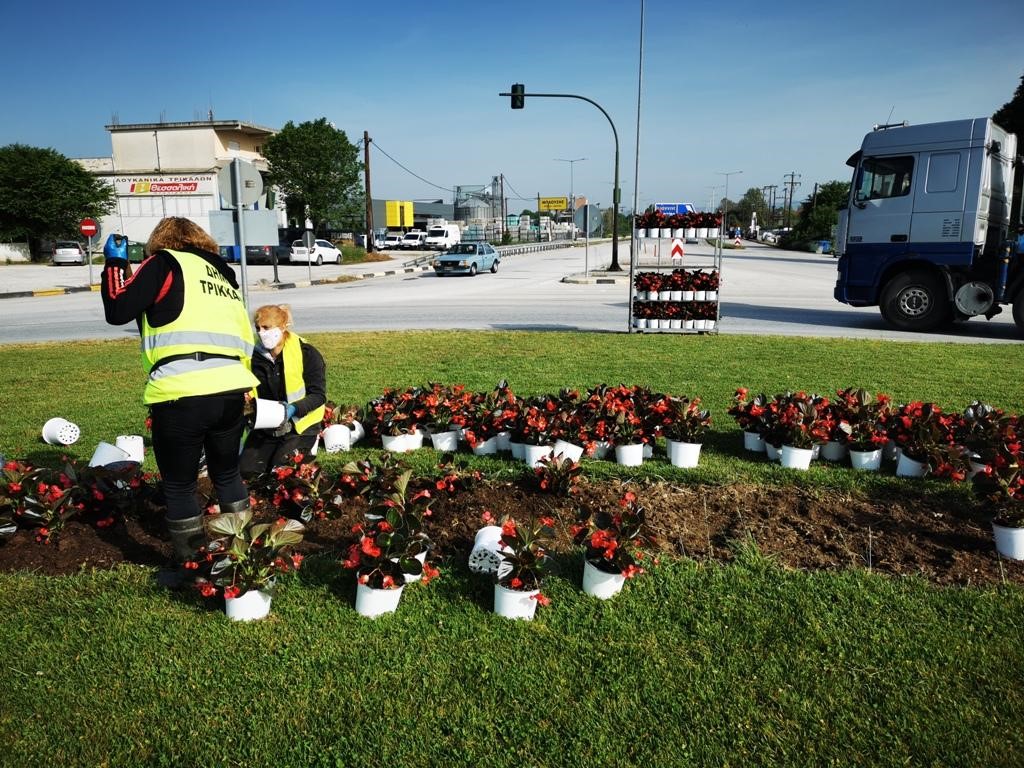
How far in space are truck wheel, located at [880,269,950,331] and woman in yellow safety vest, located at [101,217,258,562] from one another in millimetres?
12772

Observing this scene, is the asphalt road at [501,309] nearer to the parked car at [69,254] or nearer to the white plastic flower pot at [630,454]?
the white plastic flower pot at [630,454]

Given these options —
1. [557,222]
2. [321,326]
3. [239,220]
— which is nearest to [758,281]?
[321,326]

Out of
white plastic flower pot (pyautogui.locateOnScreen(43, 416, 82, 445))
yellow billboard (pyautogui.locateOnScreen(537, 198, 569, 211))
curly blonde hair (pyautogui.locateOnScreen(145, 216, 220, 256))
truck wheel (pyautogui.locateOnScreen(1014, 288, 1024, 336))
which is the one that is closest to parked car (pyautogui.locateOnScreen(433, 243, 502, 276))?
truck wheel (pyautogui.locateOnScreen(1014, 288, 1024, 336))

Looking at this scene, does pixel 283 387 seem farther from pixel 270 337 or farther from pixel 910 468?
pixel 910 468

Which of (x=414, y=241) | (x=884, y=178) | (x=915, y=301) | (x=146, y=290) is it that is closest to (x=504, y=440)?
(x=146, y=290)

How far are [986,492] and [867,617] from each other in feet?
4.56

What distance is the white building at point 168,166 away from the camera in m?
51.6

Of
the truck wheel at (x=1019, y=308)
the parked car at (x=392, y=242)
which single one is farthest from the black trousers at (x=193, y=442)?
the parked car at (x=392, y=242)

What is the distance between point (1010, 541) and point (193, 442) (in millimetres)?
4165

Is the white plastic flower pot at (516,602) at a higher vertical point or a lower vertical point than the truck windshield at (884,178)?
lower

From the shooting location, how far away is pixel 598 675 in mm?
3033

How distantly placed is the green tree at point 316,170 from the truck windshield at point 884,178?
46364mm

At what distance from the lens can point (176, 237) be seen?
3533mm

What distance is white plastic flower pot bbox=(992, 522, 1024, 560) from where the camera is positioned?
12.8ft
